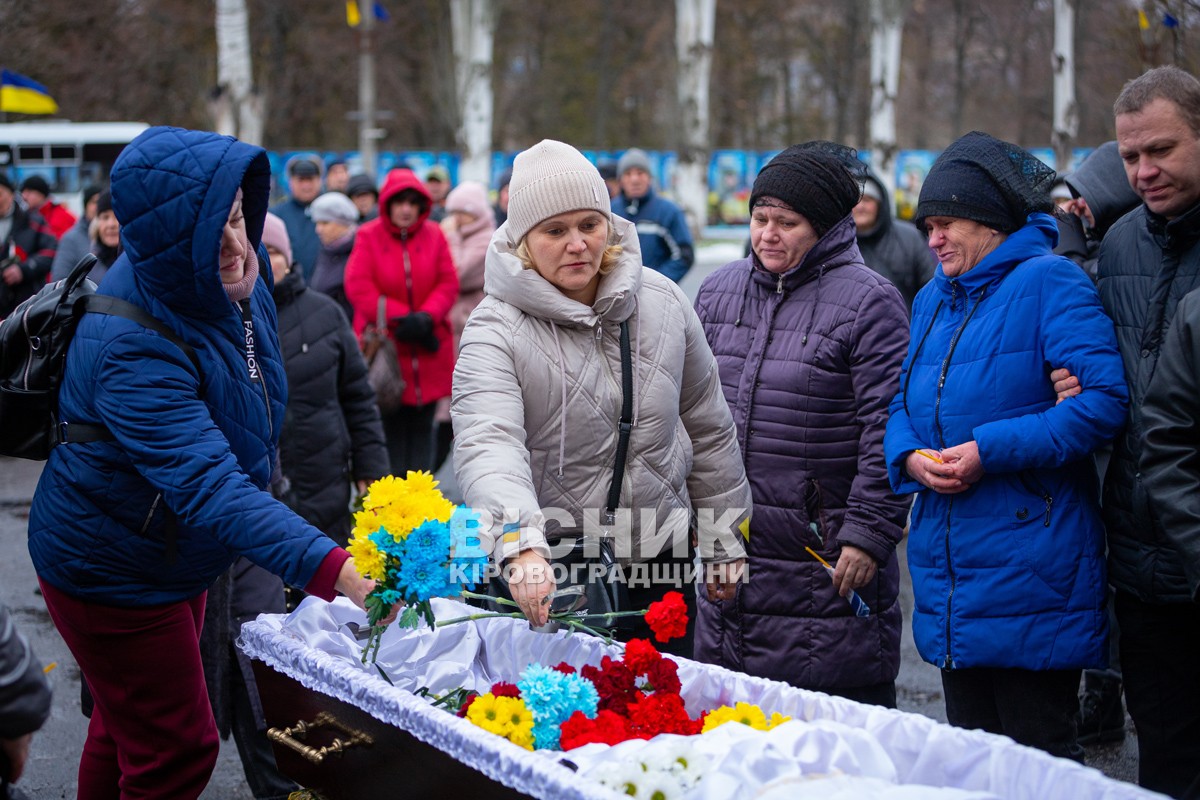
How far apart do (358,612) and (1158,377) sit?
2138mm

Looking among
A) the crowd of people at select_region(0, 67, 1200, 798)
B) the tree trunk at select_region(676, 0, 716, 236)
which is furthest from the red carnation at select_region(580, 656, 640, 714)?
the tree trunk at select_region(676, 0, 716, 236)

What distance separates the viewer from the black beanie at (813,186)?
378cm

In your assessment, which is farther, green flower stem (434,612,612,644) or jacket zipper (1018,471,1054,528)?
jacket zipper (1018,471,1054,528)

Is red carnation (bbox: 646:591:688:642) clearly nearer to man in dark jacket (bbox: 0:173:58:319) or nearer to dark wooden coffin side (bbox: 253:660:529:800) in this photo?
dark wooden coffin side (bbox: 253:660:529:800)

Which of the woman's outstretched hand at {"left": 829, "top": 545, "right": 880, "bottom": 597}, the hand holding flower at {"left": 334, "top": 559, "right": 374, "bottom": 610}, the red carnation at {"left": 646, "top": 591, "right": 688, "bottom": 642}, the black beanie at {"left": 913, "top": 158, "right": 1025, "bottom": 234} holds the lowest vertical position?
the woman's outstretched hand at {"left": 829, "top": 545, "right": 880, "bottom": 597}

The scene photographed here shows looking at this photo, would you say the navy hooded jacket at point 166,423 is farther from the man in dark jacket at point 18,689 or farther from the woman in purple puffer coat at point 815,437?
the woman in purple puffer coat at point 815,437

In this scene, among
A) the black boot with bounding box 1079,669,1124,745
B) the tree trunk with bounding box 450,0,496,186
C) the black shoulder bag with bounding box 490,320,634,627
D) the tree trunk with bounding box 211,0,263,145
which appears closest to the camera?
the black shoulder bag with bounding box 490,320,634,627

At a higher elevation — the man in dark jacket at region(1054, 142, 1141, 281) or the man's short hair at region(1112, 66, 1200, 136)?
the man's short hair at region(1112, 66, 1200, 136)

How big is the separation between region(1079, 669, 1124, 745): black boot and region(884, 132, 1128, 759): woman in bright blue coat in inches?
66.4

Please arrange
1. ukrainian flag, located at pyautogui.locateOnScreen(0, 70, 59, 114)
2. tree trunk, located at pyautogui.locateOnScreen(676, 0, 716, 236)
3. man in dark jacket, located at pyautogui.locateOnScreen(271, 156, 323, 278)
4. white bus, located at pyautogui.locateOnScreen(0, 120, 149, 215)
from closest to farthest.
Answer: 1. man in dark jacket, located at pyautogui.locateOnScreen(271, 156, 323, 278)
2. ukrainian flag, located at pyautogui.locateOnScreen(0, 70, 59, 114)
3. tree trunk, located at pyautogui.locateOnScreen(676, 0, 716, 236)
4. white bus, located at pyautogui.locateOnScreen(0, 120, 149, 215)

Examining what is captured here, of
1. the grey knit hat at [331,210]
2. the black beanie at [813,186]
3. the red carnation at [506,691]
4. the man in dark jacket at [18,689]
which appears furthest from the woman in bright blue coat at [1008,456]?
the grey knit hat at [331,210]

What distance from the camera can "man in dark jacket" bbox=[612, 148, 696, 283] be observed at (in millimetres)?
9305

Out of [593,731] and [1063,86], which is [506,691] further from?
[1063,86]

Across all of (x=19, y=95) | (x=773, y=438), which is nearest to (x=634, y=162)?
(x=773, y=438)
